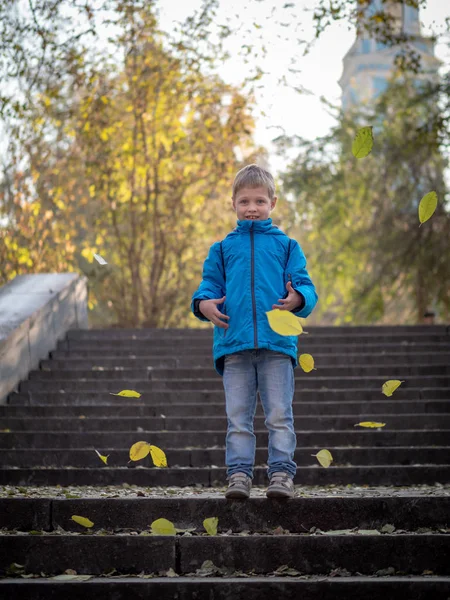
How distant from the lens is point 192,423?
7008mm

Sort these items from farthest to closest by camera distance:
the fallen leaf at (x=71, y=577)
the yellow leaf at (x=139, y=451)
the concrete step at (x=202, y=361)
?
the concrete step at (x=202, y=361) < the yellow leaf at (x=139, y=451) < the fallen leaf at (x=71, y=577)

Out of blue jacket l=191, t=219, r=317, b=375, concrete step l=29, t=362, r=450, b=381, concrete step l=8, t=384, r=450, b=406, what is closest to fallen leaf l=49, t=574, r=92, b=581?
A: blue jacket l=191, t=219, r=317, b=375

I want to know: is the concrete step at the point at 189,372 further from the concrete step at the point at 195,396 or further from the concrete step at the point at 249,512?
the concrete step at the point at 249,512

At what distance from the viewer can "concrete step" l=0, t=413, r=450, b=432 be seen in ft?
22.8

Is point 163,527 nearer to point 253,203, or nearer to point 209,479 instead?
point 253,203

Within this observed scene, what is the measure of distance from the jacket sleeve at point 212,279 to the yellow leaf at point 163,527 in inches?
37.6

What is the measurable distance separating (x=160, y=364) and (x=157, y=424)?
6.84 ft

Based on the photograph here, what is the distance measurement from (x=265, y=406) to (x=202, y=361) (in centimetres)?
487

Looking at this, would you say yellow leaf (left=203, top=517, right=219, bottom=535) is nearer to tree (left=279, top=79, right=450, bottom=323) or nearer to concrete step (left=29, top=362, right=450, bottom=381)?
concrete step (left=29, top=362, right=450, bottom=381)

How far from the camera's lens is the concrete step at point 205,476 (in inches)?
222

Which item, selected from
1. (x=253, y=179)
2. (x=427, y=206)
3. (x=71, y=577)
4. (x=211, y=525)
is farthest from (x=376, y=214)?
(x=71, y=577)

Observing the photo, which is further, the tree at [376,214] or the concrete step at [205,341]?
the tree at [376,214]

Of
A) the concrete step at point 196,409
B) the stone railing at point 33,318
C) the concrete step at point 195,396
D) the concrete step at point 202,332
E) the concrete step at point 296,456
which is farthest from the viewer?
the concrete step at point 202,332

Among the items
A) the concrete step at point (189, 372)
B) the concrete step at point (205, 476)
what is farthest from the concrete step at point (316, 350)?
the concrete step at point (205, 476)
